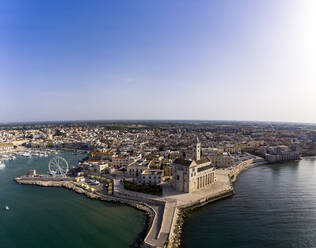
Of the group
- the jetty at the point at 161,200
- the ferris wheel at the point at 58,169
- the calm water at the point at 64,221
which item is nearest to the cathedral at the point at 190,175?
the jetty at the point at 161,200

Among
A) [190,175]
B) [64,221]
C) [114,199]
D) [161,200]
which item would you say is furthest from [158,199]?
[64,221]

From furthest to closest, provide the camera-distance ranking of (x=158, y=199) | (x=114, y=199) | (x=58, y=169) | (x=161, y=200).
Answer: (x=58, y=169) → (x=114, y=199) → (x=158, y=199) → (x=161, y=200)

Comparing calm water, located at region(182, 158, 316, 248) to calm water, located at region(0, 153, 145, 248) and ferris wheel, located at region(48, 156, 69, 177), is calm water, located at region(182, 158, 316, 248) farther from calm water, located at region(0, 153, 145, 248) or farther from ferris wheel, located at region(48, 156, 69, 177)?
ferris wheel, located at region(48, 156, 69, 177)

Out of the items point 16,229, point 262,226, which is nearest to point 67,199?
point 16,229

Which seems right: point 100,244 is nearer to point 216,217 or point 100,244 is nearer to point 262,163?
point 216,217

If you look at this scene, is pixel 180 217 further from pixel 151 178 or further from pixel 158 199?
pixel 151 178

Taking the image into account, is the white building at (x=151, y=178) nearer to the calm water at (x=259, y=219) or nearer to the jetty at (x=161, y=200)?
the jetty at (x=161, y=200)

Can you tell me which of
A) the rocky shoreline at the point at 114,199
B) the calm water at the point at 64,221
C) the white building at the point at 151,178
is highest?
the white building at the point at 151,178
